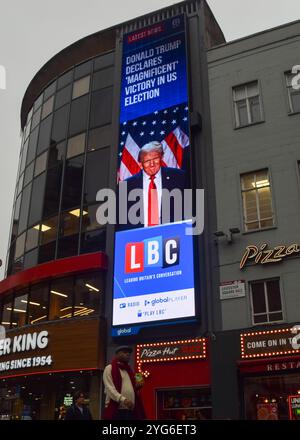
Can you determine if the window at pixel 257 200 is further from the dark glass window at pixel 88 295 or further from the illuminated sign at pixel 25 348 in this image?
the illuminated sign at pixel 25 348

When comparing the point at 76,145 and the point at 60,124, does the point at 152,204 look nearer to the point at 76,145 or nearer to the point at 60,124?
the point at 76,145

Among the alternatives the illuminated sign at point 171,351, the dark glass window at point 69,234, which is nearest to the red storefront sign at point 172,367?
the illuminated sign at point 171,351

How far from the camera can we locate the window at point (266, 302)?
54.6 ft

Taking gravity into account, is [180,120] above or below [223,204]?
above

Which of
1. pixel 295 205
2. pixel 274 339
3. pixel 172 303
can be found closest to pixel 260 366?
pixel 274 339

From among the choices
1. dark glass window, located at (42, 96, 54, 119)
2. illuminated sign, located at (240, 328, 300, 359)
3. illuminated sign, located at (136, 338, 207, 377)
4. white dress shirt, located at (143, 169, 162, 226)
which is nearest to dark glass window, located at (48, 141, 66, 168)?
dark glass window, located at (42, 96, 54, 119)

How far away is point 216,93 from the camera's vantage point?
21.0 metres

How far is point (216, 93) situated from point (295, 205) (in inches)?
248

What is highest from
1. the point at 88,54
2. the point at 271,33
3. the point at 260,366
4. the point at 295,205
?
the point at 88,54

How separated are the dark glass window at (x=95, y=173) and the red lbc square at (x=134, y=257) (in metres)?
3.22

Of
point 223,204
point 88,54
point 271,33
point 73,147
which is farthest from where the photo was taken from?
point 88,54

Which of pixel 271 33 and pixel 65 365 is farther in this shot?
pixel 271 33

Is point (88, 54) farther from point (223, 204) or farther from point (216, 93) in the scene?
point (223, 204)

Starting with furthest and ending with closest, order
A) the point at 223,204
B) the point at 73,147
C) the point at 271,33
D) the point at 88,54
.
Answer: the point at 88,54, the point at 73,147, the point at 271,33, the point at 223,204
